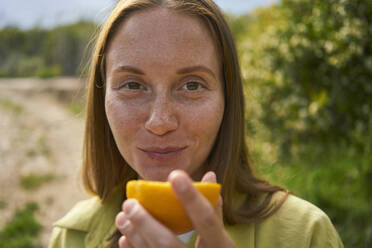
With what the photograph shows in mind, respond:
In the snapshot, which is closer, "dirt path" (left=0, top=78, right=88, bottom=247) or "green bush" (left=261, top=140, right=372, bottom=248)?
"green bush" (left=261, top=140, right=372, bottom=248)

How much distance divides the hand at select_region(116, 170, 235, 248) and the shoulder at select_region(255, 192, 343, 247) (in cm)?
66

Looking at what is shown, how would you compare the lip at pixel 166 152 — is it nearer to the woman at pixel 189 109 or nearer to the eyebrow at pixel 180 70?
the woman at pixel 189 109

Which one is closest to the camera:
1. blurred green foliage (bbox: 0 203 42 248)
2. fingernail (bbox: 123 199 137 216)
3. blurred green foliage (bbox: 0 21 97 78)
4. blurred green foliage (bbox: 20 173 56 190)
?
fingernail (bbox: 123 199 137 216)

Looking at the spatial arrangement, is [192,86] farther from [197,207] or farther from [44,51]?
[44,51]

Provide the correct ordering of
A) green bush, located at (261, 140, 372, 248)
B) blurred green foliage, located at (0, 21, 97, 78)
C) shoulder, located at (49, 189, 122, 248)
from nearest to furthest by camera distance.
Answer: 1. shoulder, located at (49, 189, 122, 248)
2. green bush, located at (261, 140, 372, 248)
3. blurred green foliage, located at (0, 21, 97, 78)

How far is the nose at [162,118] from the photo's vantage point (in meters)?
1.52

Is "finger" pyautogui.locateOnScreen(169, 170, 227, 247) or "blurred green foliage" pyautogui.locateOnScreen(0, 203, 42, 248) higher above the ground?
"finger" pyautogui.locateOnScreen(169, 170, 227, 247)

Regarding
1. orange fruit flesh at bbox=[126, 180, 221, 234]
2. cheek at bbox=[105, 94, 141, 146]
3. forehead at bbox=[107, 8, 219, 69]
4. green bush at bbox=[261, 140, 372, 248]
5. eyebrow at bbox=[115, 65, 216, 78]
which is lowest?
green bush at bbox=[261, 140, 372, 248]

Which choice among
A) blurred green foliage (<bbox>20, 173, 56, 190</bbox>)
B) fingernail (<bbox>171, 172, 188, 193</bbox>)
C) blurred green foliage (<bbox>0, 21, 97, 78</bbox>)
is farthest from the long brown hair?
blurred green foliage (<bbox>0, 21, 97, 78</bbox>)

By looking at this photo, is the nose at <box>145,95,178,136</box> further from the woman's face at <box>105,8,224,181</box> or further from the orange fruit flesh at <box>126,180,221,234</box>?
the orange fruit flesh at <box>126,180,221,234</box>

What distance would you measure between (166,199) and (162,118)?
42cm

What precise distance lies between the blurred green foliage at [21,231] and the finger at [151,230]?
3.83 metres

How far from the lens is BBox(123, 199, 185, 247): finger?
1063 mm

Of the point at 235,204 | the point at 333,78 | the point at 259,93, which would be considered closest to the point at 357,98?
the point at 333,78
